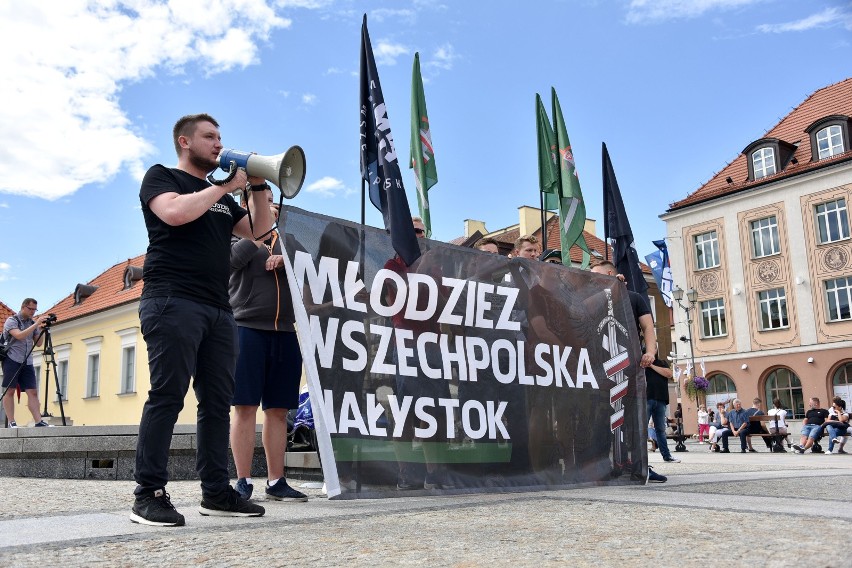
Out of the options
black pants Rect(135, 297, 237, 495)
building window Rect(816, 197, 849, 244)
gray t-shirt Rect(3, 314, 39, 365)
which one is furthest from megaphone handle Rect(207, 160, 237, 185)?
building window Rect(816, 197, 849, 244)

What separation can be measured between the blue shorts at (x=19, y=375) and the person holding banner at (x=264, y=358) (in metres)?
6.54

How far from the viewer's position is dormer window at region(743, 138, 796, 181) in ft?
117

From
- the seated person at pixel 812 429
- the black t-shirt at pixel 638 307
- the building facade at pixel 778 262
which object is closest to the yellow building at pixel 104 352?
the seated person at pixel 812 429

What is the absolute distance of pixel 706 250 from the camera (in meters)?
38.1

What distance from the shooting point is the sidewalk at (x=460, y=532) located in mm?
2773

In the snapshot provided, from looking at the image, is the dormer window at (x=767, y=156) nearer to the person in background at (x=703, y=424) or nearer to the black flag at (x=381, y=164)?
the person in background at (x=703, y=424)

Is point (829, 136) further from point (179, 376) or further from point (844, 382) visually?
point (179, 376)

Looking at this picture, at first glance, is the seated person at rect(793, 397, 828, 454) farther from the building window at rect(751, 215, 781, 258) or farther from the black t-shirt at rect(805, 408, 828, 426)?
the building window at rect(751, 215, 781, 258)

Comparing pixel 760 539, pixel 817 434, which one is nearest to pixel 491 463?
pixel 760 539

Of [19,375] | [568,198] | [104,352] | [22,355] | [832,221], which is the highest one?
[832,221]

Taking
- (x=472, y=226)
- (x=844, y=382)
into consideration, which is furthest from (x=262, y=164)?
(x=472, y=226)

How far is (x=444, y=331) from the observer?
551cm

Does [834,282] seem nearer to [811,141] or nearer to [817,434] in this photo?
[811,141]

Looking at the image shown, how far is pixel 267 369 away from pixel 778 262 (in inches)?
1353
